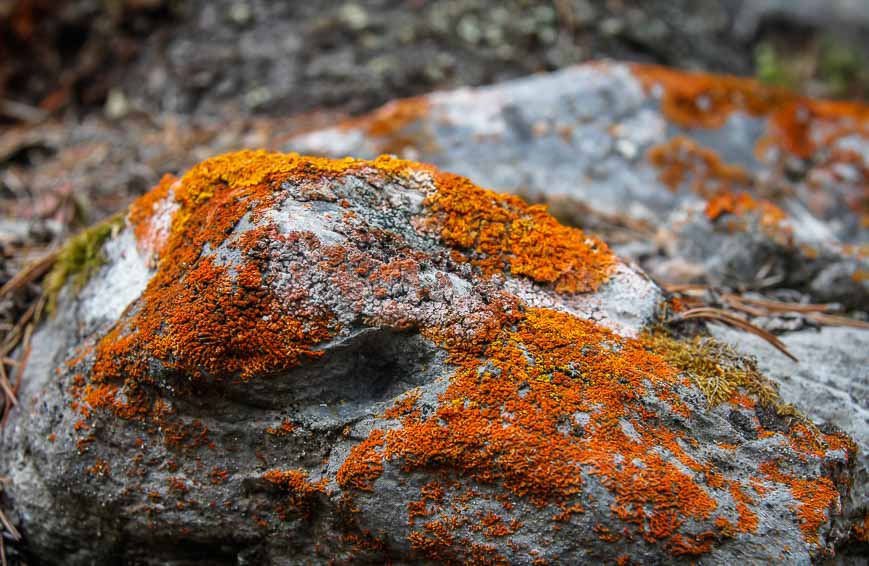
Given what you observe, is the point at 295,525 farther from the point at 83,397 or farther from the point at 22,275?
the point at 22,275

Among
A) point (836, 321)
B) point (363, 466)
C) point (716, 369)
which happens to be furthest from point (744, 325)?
point (363, 466)

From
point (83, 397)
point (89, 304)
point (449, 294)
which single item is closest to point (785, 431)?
point (449, 294)

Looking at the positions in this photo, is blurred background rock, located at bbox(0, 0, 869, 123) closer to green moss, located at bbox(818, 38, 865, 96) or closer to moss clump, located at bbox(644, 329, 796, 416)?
green moss, located at bbox(818, 38, 865, 96)

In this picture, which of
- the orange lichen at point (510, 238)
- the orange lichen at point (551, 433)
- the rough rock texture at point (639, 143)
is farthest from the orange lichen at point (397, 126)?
the orange lichen at point (551, 433)

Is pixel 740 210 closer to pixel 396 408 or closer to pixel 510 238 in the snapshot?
pixel 510 238

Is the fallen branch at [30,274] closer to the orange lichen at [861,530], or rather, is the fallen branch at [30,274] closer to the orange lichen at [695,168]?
the orange lichen at [861,530]

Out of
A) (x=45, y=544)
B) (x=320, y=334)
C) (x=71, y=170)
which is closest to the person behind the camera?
(x=320, y=334)
